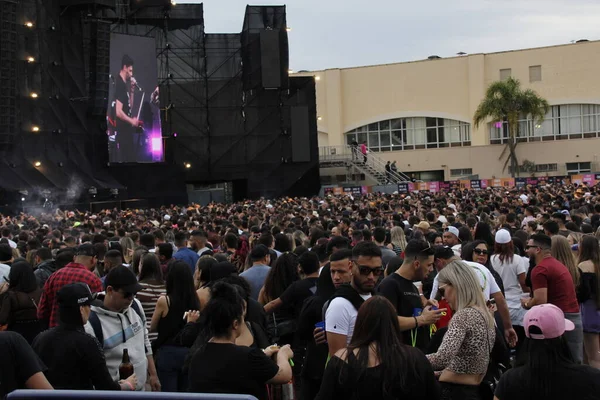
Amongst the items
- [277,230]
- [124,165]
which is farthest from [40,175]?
[277,230]

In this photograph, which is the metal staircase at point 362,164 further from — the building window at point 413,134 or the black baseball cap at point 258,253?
the black baseball cap at point 258,253

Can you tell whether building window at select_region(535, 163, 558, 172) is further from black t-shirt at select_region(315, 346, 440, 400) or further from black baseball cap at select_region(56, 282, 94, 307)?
black t-shirt at select_region(315, 346, 440, 400)

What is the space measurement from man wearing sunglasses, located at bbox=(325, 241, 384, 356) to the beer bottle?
136cm

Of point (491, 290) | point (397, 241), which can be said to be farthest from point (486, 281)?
point (397, 241)

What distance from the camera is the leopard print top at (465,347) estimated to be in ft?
15.7

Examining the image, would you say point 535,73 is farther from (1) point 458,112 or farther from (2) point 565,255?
(2) point 565,255

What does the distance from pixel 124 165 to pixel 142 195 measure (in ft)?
5.79

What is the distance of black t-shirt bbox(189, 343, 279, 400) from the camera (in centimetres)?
423

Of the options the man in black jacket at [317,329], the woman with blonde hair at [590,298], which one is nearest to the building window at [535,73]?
the woman with blonde hair at [590,298]

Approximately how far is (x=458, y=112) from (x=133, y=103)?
88.4 feet

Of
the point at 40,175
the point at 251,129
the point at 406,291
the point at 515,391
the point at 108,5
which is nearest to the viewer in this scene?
the point at 515,391

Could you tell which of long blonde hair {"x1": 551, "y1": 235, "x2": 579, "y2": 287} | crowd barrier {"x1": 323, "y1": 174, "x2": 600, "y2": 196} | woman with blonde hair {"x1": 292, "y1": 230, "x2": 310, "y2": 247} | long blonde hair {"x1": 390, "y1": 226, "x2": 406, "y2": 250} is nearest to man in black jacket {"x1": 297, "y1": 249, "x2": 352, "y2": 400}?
long blonde hair {"x1": 551, "y1": 235, "x2": 579, "y2": 287}

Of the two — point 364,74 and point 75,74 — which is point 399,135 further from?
point 75,74

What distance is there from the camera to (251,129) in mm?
42938
